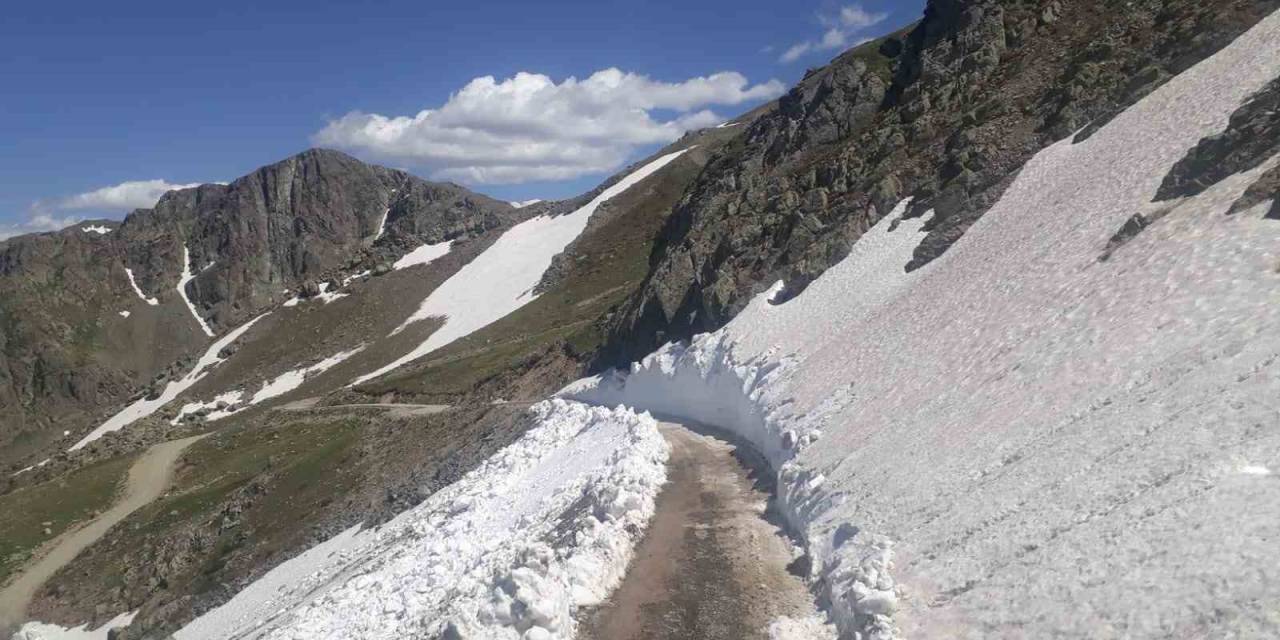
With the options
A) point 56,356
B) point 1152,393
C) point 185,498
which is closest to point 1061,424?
point 1152,393

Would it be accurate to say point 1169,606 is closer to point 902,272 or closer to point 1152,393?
point 1152,393

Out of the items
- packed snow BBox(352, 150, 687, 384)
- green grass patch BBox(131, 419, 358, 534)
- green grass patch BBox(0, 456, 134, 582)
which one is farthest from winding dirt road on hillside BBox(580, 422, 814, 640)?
packed snow BBox(352, 150, 687, 384)

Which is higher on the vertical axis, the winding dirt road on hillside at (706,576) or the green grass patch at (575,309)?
the green grass patch at (575,309)

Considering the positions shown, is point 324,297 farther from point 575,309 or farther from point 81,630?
point 81,630

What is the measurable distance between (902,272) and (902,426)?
14243 mm

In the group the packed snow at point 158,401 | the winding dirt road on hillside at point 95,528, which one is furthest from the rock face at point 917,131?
the packed snow at point 158,401

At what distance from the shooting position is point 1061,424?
41.5ft

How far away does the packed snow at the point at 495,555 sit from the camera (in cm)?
1410

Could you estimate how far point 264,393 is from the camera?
9744cm

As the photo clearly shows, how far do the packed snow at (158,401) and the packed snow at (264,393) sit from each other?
1118 centimetres

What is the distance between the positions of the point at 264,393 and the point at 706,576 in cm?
9727

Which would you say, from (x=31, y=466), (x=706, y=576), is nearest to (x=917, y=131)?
(x=706, y=576)

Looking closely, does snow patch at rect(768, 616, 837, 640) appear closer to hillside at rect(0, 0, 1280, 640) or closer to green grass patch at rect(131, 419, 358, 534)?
hillside at rect(0, 0, 1280, 640)

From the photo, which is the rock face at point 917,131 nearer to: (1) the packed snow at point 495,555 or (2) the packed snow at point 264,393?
(1) the packed snow at point 495,555
